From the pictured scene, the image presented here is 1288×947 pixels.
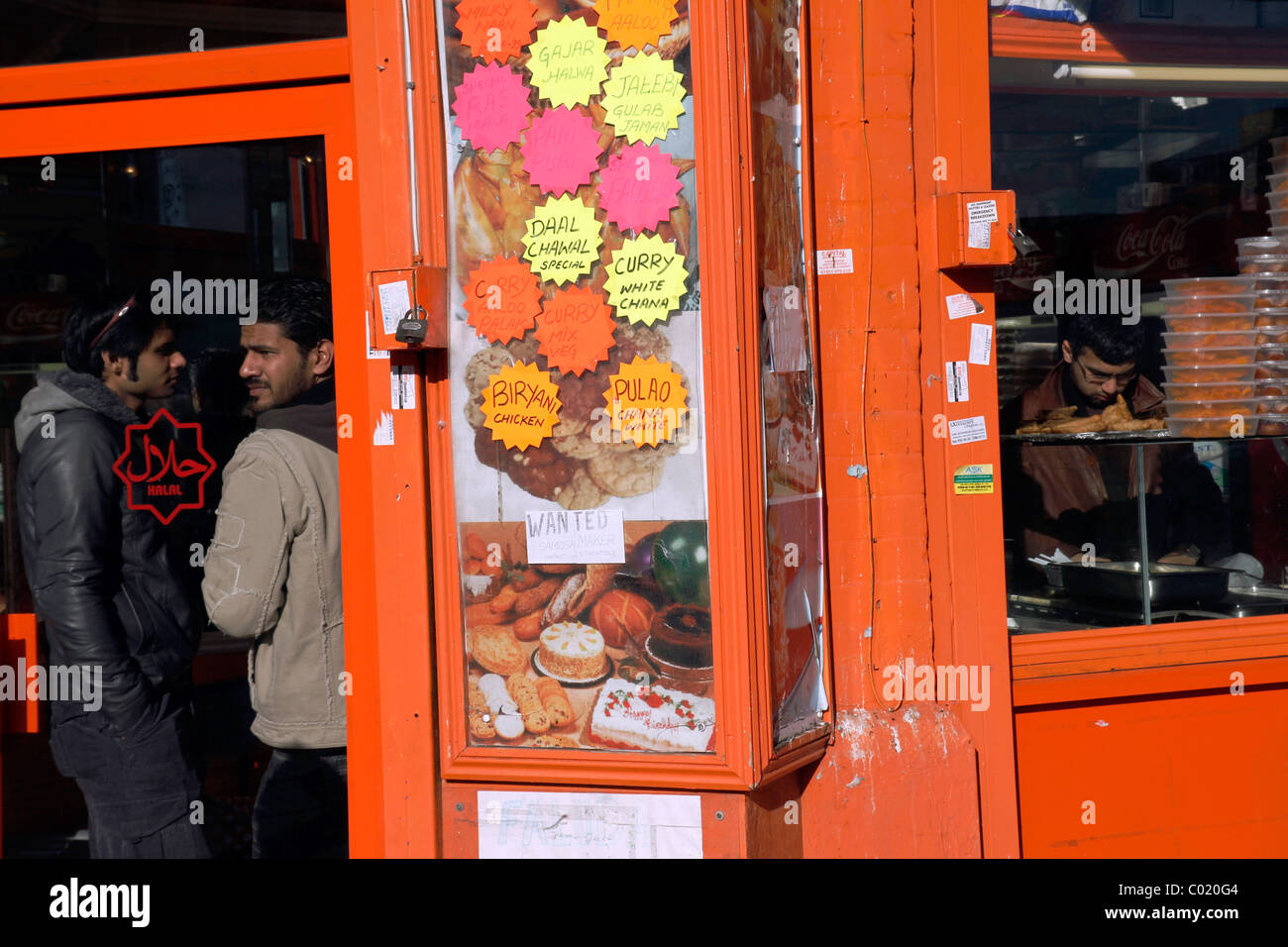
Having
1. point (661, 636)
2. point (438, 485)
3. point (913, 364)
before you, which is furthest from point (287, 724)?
point (913, 364)

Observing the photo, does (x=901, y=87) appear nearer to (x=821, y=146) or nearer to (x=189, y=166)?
(x=821, y=146)

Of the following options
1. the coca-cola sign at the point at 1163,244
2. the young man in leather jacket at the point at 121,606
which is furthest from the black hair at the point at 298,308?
the coca-cola sign at the point at 1163,244

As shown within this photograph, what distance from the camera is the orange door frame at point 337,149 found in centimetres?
320

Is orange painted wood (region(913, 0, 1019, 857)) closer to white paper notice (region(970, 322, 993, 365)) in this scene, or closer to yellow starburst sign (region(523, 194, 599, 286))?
white paper notice (region(970, 322, 993, 365))

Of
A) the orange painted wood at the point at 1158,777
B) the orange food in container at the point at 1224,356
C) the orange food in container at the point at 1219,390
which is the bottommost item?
the orange painted wood at the point at 1158,777

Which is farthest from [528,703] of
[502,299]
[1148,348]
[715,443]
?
[1148,348]

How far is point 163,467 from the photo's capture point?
3426mm

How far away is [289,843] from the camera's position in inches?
133

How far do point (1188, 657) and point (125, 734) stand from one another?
142 inches

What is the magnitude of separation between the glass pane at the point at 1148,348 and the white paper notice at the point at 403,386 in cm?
196

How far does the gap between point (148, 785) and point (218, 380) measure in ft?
4.58

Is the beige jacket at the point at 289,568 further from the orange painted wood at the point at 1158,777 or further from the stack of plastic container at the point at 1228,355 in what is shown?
the stack of plastic container at the point at 1228,355

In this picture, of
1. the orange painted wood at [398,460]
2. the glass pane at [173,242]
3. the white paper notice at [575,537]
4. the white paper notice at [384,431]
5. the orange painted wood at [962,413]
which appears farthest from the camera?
the glass pane at [173,242]

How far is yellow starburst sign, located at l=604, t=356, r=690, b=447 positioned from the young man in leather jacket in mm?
1618
